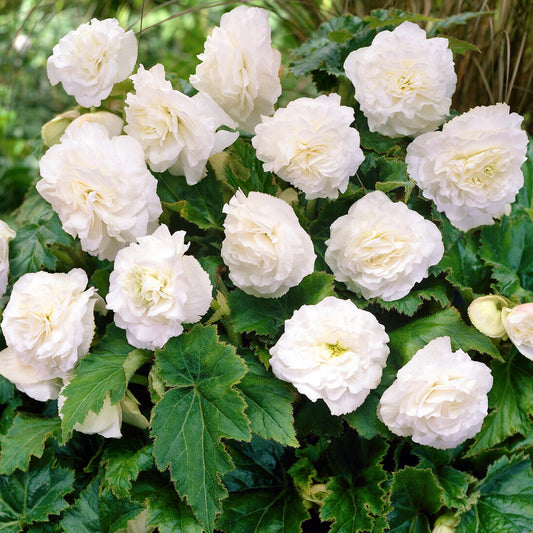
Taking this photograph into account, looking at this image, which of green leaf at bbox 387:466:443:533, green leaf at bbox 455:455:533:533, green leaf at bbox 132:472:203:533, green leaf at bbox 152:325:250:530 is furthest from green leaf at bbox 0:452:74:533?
green leaf at bbox 455:455:533:533

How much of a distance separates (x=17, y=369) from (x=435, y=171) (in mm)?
655

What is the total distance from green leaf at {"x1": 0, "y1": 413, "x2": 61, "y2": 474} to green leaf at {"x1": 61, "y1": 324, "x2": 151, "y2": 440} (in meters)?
0.10

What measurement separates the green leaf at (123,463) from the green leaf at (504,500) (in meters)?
0.45

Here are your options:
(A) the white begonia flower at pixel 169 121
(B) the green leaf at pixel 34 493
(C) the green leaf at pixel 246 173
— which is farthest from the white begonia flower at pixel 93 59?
(B) the green leaf at pixel 34 493

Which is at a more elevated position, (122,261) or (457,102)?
(122,261)

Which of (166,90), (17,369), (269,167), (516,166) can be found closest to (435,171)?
(516,166)

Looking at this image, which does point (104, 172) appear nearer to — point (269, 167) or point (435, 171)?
point (269, 167)

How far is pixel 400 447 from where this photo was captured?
34.8 inches

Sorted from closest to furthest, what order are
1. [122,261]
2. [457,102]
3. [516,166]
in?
[122,261] < [516,166] < [457,102]

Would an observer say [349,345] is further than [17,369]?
No

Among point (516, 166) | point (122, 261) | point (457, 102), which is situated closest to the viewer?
point (122, 261)

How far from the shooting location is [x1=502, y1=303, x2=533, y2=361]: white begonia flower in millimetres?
793

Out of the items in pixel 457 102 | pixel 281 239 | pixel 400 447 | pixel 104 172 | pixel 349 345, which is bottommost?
pixel 400 447

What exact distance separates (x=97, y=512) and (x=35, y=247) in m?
0.41
